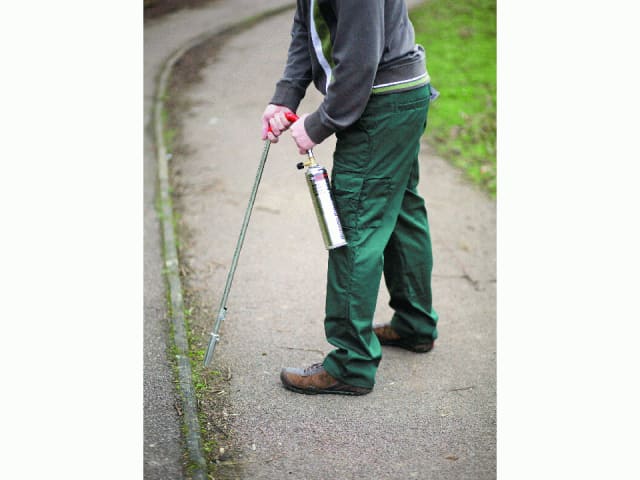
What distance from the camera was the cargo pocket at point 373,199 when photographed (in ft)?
9.80

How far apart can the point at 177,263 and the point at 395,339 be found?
1.41m

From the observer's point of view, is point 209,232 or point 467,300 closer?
point 467,300

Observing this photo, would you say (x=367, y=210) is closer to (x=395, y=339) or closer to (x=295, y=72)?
(x=295, y=72)

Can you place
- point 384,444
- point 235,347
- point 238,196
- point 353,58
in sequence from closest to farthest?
point 353,58 → point 384,444 → point 235,347 → point 238,196

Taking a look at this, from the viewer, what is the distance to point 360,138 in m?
2.95

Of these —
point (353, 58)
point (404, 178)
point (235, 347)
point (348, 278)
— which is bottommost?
point (235, 347)

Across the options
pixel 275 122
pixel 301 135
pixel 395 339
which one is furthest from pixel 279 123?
pixel 395 339

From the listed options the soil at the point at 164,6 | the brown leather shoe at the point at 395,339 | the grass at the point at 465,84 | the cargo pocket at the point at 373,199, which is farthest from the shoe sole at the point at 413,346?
the grass at the point at 465,84

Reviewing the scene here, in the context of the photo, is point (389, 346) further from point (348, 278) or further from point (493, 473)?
point (493, 473)

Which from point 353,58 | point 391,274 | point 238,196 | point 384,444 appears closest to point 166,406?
point 384,444

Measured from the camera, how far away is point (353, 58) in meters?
2.72

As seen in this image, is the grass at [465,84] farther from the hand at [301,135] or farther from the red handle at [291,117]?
the hand at [301,135]

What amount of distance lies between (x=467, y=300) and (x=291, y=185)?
5.90ft

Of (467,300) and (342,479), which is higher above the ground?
(342,479)
